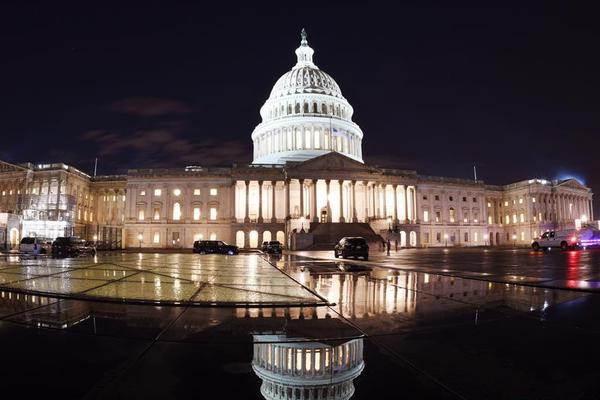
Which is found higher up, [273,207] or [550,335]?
[273,207]

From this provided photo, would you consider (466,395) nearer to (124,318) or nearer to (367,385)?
(367,385)

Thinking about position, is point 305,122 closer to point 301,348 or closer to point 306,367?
point 301,348

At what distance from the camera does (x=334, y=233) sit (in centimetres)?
7425

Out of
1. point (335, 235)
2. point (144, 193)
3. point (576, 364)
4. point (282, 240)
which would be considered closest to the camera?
point (576, 364)

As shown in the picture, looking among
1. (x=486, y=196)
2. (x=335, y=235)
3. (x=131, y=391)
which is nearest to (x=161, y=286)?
(x=131, y=391)

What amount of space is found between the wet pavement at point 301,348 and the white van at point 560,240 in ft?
160

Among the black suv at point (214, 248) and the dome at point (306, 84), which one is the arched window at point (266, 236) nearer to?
the black suv at point (214, 248)

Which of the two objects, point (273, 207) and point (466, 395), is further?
point (273, 207)

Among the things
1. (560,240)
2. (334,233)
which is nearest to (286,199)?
(334,233)

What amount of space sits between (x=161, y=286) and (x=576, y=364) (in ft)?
34.5

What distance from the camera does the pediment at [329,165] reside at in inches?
3413

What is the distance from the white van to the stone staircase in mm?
23110

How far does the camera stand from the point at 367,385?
393 cm

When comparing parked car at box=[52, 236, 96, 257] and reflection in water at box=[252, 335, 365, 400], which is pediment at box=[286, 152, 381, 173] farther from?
reflection in water at box=[252, 335, 365, 400]
